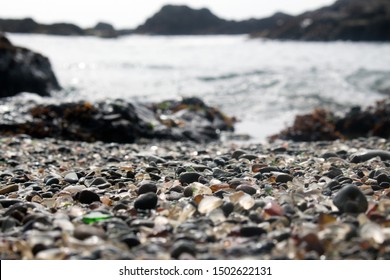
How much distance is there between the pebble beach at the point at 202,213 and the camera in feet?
7.01

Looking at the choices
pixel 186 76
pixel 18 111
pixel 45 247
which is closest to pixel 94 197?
pixel 45 247

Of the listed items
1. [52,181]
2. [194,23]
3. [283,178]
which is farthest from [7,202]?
[194,23]

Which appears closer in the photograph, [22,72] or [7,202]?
[7,202]

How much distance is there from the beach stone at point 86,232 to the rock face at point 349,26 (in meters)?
61.9

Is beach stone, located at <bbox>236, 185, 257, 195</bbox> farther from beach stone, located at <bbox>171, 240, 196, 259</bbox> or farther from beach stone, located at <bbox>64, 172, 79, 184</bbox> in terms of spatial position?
beach stone, located at <bbox>64, 172, 79, 184</bbox>

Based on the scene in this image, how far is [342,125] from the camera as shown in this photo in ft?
35.2

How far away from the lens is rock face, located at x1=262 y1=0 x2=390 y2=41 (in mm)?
60125

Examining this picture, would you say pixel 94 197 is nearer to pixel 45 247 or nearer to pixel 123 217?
pixel 123 217

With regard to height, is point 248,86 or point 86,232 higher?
point 248,86

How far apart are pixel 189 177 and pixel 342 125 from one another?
26.9 ft

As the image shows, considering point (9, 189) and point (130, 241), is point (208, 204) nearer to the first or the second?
point (130, 241)

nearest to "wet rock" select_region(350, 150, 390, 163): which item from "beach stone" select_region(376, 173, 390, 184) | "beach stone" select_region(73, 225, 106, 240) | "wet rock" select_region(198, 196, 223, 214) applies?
"beach stone" select_region(376, 173, 390, 184)

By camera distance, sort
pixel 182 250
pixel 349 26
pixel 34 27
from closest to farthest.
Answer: pixel 182 250
pixel 349 26
pixel 34 27

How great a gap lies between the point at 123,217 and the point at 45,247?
22.0 inches
